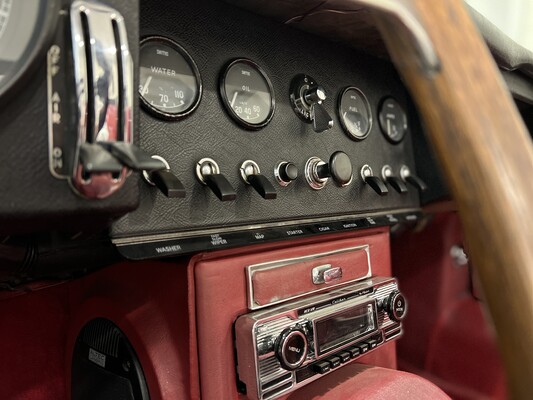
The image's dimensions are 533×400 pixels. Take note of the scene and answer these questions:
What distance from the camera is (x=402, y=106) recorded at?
128 centimetres

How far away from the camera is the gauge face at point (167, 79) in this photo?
720 millimetres

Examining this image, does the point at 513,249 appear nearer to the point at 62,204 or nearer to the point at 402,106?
the point at 62,204

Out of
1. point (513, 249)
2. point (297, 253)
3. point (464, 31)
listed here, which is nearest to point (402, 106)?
point (297, 253)

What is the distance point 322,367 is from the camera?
0.80 metres

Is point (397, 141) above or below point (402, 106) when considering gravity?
below

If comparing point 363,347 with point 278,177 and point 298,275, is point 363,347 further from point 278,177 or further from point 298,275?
point 278,177

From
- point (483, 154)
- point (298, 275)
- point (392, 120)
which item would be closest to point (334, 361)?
point (298, 275)

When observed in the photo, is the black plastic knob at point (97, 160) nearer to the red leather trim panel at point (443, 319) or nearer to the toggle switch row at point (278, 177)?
the toggle switch row at point (278, 177)

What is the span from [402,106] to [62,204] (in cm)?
106

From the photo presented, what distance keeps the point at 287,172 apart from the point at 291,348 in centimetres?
32

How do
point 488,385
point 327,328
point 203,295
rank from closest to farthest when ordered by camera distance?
1. point 203,295
2. point 327,328
3. point 488,385

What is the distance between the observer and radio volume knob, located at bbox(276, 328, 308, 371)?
2.41 ft

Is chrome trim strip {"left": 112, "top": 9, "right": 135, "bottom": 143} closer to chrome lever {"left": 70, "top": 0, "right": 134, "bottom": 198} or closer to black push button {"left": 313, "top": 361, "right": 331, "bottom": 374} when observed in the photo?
chrome lever {"left": 70, "top": 0, "right": 134, "bottom": 198}

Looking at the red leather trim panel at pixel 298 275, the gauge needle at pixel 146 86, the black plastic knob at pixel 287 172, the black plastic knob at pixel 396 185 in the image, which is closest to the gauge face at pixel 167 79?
the gauge needle at pixel 146 86
